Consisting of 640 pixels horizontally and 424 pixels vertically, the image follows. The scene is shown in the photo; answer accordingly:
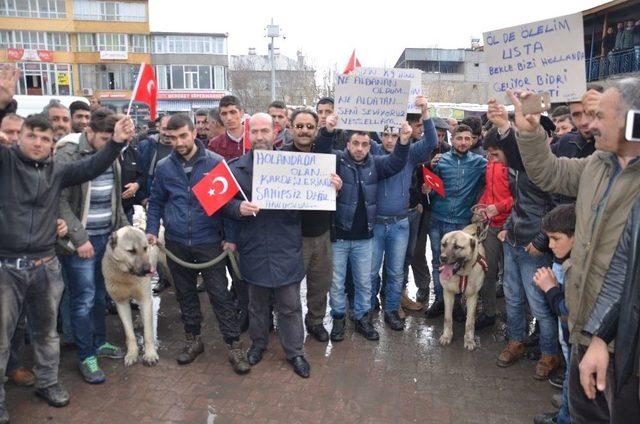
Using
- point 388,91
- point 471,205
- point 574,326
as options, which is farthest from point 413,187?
point 574,326

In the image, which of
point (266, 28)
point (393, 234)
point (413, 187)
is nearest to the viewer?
point (393, 234)

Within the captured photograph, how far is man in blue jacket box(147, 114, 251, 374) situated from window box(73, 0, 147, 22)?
54.1m

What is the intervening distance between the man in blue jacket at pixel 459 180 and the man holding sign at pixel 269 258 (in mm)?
1732

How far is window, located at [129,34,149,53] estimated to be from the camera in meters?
52.8

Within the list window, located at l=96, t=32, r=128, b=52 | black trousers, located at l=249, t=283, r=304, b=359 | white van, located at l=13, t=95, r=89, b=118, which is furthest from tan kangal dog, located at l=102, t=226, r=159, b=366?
window, located at l=96, t=32, r=128, b=52

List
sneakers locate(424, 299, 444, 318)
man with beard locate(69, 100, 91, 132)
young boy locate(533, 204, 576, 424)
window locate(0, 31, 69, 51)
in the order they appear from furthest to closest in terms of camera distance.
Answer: window locate(0, 31, 69, 51) → man with beard locate(69, 100, 91, 132) → sneakers locate(424, 299, 444, 318) → young boy locate(533, 204, 576, 424)

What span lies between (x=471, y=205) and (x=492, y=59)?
222 centimetres

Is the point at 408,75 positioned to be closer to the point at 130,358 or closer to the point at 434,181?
the point at 434,181

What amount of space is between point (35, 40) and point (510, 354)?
5939 cm

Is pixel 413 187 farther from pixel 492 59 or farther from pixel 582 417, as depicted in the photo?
pixel 582 417

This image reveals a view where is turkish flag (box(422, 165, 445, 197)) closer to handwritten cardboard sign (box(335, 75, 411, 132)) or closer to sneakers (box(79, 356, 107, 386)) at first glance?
handwritten cardboard sign (box(335, 75, 411, 132))

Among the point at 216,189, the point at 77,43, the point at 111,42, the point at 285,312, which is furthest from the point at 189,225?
the point at 77,43

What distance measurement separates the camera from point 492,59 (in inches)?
161

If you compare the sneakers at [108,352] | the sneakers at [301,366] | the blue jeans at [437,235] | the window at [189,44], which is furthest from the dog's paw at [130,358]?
the window at [189,44]
